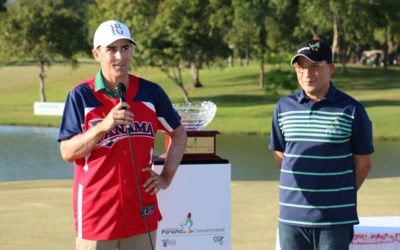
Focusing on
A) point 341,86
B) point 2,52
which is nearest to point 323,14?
point 341,86

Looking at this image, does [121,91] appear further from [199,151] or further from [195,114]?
[195,114]

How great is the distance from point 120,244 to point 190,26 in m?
38.3

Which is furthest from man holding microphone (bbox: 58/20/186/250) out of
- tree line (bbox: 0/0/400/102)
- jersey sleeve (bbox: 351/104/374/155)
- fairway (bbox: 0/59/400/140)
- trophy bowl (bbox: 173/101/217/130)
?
tree line (bbox: 0/0/400/102)

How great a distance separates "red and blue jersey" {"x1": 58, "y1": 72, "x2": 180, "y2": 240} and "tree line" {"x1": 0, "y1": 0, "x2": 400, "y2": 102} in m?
35.4

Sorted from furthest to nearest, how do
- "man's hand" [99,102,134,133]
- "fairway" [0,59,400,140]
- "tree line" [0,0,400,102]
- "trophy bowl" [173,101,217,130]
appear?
"tree line" [0,0,400,102], "fairway" [0,59,400,140], "trophy bowl" [173,101,217,130], "man's hand" [99,102,134,133]

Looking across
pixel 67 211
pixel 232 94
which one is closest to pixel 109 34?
pixel 67 211

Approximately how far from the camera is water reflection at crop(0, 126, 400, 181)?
16047 mm

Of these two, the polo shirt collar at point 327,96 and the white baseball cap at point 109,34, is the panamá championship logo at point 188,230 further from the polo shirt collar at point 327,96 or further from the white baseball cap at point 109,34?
the white baseball cap at point 109,34

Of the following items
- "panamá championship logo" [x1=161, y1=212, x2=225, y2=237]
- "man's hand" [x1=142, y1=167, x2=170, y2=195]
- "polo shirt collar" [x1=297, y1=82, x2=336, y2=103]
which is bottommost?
"panamá championship logo" [x1=161, y1=212, x2=225, y2=237]

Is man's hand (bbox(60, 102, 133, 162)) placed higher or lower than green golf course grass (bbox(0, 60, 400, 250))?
higher

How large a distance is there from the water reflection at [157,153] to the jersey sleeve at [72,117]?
11.5 metres

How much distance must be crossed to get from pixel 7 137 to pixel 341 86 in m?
27.3

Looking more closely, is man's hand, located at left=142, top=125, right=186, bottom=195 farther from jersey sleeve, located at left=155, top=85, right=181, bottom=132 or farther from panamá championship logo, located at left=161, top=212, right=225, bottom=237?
panamá championship logo, located at left=161, top=212, right=225, bottom=237

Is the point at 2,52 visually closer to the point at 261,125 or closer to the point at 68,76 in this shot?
the point at 68,76
